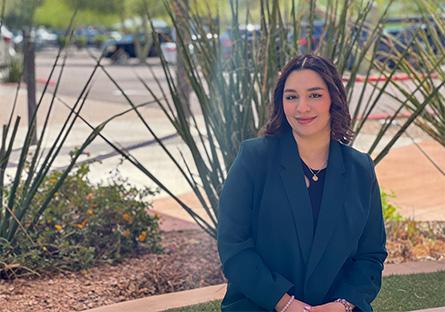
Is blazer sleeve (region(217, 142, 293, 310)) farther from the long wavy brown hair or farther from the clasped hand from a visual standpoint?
the long wavy brown hair

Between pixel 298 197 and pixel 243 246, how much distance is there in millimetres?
277

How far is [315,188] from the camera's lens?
358 cm

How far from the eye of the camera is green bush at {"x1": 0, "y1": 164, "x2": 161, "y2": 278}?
5.70 metres

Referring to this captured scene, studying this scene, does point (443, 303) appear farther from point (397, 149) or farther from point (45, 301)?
point (397, 149)

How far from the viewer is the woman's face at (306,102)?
357 centimetres

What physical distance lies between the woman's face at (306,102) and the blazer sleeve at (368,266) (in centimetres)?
31

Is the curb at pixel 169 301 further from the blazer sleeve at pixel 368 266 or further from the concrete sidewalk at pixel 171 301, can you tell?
the blazer sleeve at pixel 368 266

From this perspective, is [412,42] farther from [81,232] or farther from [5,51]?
[5,51]

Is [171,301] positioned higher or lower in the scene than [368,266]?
lower

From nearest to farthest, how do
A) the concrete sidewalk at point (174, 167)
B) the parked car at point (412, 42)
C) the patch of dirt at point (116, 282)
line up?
the patch of dirt at point (116, 282) → the parked car at point (412, 42) → the concrete sidewalk at point (174, 167)

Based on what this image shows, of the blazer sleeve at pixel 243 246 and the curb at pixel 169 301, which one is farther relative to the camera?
the curb at pixel 169 301

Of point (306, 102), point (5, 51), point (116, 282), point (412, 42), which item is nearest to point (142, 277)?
point (116, 282)

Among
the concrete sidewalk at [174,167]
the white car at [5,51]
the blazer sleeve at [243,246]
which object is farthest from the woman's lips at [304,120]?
the white car at [5,51]

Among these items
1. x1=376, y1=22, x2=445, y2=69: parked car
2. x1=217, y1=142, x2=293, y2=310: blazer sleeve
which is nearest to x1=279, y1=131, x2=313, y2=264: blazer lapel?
x1=217, y1=142, x2=293, y2=310: blazer sleeve
